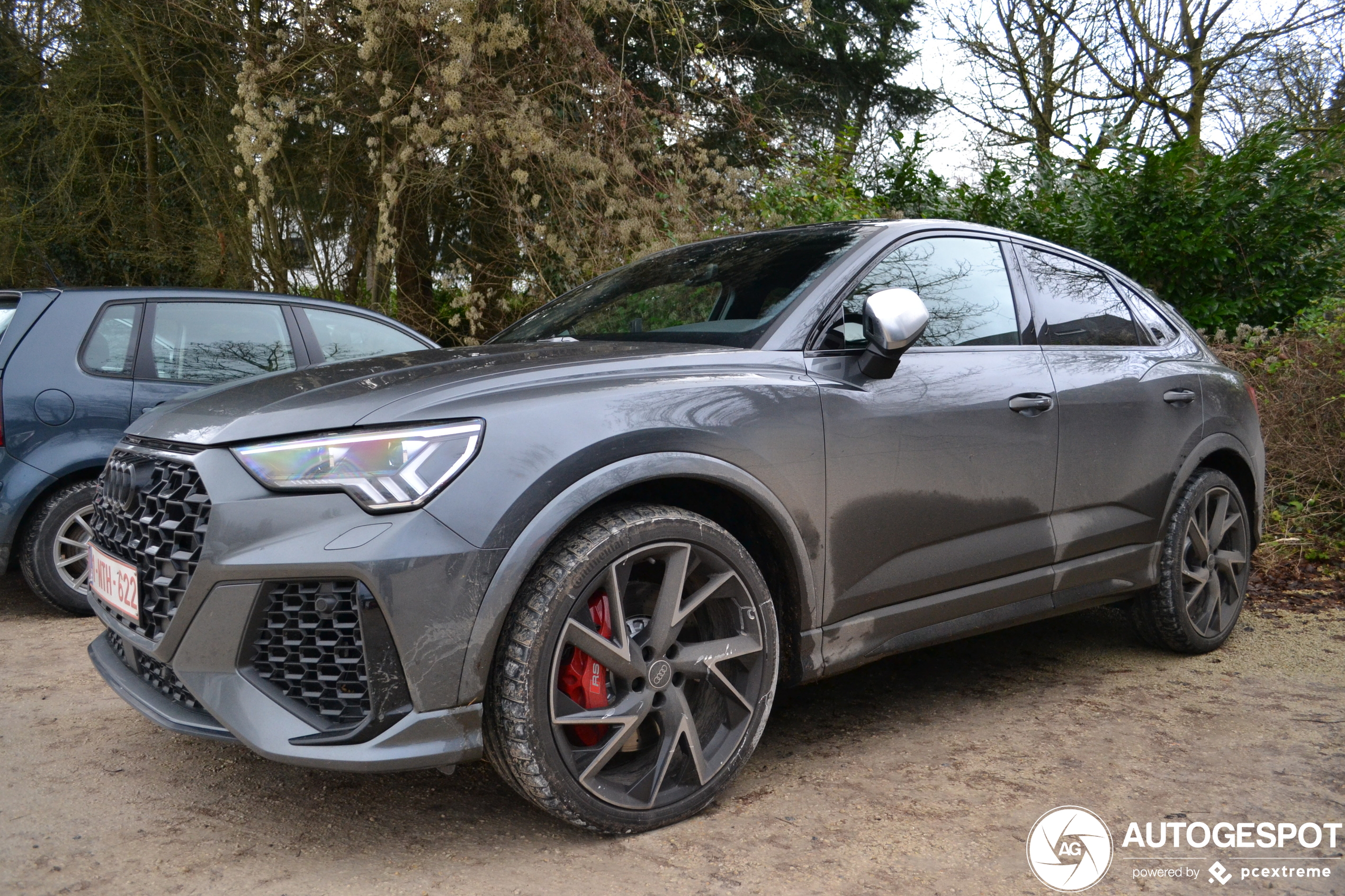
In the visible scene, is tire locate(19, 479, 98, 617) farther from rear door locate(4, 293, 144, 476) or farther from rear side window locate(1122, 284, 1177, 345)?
rear side window locate(1122, 284, 1177, 345)

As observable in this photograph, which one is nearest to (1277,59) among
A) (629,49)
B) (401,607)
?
(629,49)

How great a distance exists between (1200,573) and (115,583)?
3.83 meters

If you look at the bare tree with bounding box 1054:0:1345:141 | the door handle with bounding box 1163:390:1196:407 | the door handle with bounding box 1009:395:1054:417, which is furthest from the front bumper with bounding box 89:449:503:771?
the bare tree with bounding box 1054:0:1345:141

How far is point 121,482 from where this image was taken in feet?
8.79

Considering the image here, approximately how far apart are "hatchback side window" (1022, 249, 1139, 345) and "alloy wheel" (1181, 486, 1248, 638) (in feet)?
2.51

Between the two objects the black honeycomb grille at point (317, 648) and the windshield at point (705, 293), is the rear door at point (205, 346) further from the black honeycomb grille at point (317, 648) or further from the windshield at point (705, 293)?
the black honeycomb grille at point (317, 648)

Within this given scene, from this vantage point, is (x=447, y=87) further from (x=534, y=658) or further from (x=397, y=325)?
(x=534, y=658)

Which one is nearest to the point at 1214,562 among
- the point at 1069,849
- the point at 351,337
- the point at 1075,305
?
the point at 1075,305

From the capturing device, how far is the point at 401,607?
2195mm

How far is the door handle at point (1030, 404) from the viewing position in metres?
3.36

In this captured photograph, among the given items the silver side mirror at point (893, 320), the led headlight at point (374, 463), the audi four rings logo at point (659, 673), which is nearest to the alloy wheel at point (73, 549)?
the led headlight at point (374, 463)

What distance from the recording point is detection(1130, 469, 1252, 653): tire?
401 cm

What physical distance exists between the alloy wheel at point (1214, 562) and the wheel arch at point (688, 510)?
2040mm

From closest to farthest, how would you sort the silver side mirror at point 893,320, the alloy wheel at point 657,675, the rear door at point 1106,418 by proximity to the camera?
the alloy wheel at point 657,675 < the silver side mirror at point 893,320 < the rear door at point 1106,418
